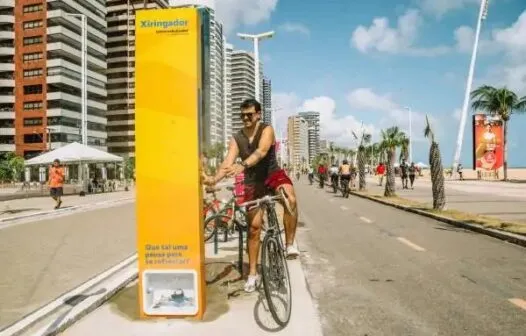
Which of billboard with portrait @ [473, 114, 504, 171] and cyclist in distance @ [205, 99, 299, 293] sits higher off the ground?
billboard with portrait @ [473, 114, 504, 171]

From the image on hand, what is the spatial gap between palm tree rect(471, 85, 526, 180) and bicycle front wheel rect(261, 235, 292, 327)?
4963cm

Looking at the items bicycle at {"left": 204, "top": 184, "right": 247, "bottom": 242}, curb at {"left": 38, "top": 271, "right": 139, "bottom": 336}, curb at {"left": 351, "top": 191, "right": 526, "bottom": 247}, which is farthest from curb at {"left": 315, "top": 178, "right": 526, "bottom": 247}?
curb at {"left": 38, "top": 271, "right": 139, "bottom": 336}

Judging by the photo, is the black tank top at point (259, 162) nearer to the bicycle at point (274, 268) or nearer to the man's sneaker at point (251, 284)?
the bicycle at point (274, 268)

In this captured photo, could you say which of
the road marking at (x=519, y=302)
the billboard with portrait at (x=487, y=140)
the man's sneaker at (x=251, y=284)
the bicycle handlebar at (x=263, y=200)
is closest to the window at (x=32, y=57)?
the billboard with portrait at (x=487, y=140)

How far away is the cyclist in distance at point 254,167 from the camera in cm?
495

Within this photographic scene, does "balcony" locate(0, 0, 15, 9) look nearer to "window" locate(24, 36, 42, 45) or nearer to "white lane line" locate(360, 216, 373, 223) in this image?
"window" locate(24, 36, 42, 45)

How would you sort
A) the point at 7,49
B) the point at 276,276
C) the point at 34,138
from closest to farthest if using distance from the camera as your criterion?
1. the point at 276,276
2. the point at 34,138
3. the point at 7,49

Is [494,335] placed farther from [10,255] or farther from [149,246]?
[10,255]

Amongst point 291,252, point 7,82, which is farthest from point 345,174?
point 7,82

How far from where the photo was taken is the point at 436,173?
49.9 feet

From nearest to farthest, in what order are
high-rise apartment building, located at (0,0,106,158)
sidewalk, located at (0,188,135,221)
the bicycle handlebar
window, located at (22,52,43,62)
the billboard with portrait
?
the bicycle handlebar < sidewalk, located at (0,188,135,221) < the billboard with portrait < high-rise apartment building, located at (0,0,106,158) < window, located at (22,52,43,62)

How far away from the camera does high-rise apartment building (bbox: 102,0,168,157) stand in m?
107

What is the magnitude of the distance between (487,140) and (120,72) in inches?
3271

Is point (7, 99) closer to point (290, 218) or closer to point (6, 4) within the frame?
point (6, 4)
